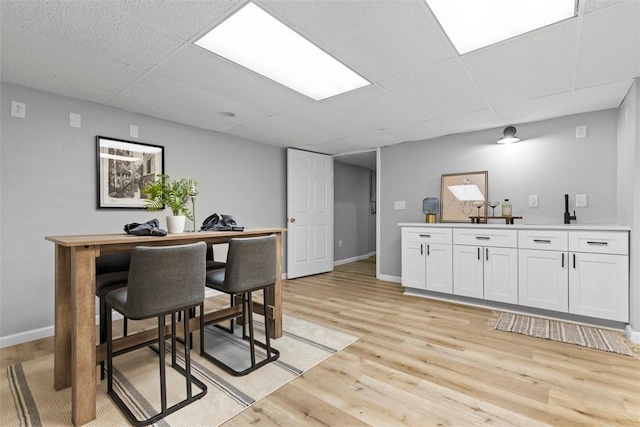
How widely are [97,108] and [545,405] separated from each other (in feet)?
14.6

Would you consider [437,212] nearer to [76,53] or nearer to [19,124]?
[76,53]

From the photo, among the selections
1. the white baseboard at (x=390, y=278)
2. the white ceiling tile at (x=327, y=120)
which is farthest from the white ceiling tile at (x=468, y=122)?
the white baseboard at (x=390, y=278)

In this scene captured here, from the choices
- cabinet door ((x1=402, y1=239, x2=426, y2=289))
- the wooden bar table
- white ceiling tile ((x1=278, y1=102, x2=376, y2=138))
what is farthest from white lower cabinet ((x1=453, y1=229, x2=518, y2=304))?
the wooden bar table

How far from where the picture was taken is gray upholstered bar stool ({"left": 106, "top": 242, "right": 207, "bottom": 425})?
158 cm

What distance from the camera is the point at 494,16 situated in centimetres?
175

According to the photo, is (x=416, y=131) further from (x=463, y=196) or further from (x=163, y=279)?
(x=163, y=279)

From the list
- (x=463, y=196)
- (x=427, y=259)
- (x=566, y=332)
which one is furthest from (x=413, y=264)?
(x=566, y=332)

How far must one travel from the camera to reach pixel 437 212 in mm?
4355

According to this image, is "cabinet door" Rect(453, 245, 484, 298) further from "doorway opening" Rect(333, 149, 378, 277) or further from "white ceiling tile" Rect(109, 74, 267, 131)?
"white ceiling tile" Rect(109, 74, 267, 131)

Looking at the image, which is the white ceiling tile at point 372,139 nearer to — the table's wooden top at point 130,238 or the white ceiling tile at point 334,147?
the white ceiling tile at point 334,147

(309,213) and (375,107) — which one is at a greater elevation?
(375,107)

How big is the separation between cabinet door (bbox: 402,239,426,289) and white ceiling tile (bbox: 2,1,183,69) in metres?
3.47

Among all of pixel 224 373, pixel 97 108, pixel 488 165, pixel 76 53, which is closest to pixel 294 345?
→ pixel 224 373

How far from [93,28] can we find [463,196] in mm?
4269
